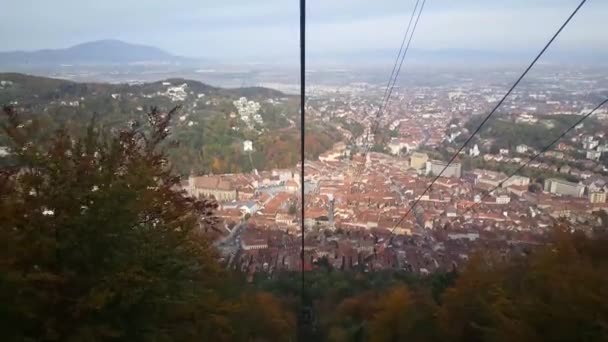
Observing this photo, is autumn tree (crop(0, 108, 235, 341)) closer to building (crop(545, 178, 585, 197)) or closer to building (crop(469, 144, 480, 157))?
building (crop(545, 178, 585, 197))

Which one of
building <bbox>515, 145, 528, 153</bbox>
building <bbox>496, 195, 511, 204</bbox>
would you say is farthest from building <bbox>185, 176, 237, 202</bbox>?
building <bbox>515, 145, 528, 153</bbox>

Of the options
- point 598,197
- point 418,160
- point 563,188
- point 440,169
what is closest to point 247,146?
point 418,160

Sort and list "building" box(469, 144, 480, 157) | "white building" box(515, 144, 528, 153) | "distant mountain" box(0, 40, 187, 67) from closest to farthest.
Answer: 1. "white building" box(515, 144, 528, 153)
2. "building" box(469, 144, 480, 157)
3. "distant mountain" box(0, 40, 187, 67)

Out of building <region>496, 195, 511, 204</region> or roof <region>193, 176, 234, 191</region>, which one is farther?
building <region>496, 195, 511, 204</region>

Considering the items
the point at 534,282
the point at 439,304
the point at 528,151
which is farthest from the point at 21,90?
the point at 528,151

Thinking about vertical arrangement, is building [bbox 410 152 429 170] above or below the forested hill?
below

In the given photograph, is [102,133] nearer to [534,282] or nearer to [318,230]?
[534,282]

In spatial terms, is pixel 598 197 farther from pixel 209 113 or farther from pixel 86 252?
pixel 86 252

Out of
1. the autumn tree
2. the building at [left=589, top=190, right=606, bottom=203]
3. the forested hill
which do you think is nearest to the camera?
the autumn tree
